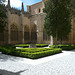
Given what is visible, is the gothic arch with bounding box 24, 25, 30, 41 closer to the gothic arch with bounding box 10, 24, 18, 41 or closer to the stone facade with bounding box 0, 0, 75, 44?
the stone facade with bounding box 0, 0, 75, 44

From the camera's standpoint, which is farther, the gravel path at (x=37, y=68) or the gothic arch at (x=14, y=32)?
the gothic arch at (x=14, y=32)

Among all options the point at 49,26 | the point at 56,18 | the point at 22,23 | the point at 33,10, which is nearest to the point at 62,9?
the point at 56,18

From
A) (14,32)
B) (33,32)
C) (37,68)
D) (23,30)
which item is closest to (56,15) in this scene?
(37,68)

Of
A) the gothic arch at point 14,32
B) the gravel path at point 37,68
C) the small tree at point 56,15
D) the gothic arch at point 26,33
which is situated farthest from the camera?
the gothic arch at point 26,33

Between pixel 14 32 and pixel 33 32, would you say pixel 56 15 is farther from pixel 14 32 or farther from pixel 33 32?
pixel 33 32

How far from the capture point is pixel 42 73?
14.0 feet

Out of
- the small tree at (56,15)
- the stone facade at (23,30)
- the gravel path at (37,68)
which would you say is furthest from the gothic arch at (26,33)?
the gravel path at (37,68)

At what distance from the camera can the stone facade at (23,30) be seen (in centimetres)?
2188

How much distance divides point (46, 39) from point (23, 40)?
636 cm

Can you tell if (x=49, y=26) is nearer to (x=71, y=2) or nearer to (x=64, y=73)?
(x=71, y=2)

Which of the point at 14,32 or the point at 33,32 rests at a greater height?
the point at 33,32

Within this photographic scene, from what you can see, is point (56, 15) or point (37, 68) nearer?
point (37, 68)

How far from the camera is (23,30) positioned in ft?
80.1

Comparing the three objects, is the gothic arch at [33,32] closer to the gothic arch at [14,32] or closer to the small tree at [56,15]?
the gothic arch at [14,32]
